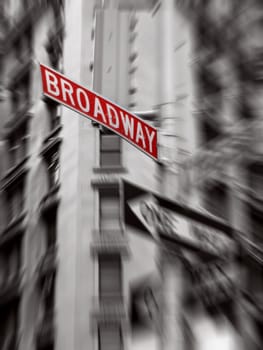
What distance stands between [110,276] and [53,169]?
0.97 meters

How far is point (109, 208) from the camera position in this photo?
3.06 meters

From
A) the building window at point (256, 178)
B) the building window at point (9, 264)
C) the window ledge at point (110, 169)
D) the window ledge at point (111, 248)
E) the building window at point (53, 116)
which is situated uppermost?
the building window at point (53, 116)

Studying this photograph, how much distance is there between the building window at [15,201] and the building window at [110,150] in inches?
33.1

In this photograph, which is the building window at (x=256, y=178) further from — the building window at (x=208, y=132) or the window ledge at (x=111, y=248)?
the window ledge at (x=111, y=248)

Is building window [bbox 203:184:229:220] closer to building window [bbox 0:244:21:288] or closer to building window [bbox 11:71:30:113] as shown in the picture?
building window [bbox 0:244:21:288]

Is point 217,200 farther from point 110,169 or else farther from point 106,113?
point 106,113

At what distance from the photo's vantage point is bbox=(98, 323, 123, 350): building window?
9.14ft

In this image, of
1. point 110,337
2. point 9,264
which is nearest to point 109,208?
point 110,337

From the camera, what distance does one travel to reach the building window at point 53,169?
326cm

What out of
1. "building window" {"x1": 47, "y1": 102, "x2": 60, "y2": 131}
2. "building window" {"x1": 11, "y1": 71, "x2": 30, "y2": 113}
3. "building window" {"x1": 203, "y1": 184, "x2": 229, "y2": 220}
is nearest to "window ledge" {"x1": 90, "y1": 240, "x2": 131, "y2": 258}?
"building window" {"x1": 203, "y1": 184, "x2": 229, "y2": 220}

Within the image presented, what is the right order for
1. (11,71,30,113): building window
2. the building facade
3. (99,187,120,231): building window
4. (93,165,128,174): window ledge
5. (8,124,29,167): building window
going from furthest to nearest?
1. (11,71,30,113): building window
2. (8,124,29,167): building window
3. (93,165,128,174): window ledge
4. (99,187,120,231): building window
5. the building facade

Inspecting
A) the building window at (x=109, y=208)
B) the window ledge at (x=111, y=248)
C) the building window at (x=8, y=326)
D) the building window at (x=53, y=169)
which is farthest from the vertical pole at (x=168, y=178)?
the building window at (x=8, y=326)

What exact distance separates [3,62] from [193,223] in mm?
2596

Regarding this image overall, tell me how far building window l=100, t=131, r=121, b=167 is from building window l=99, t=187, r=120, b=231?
22cm
